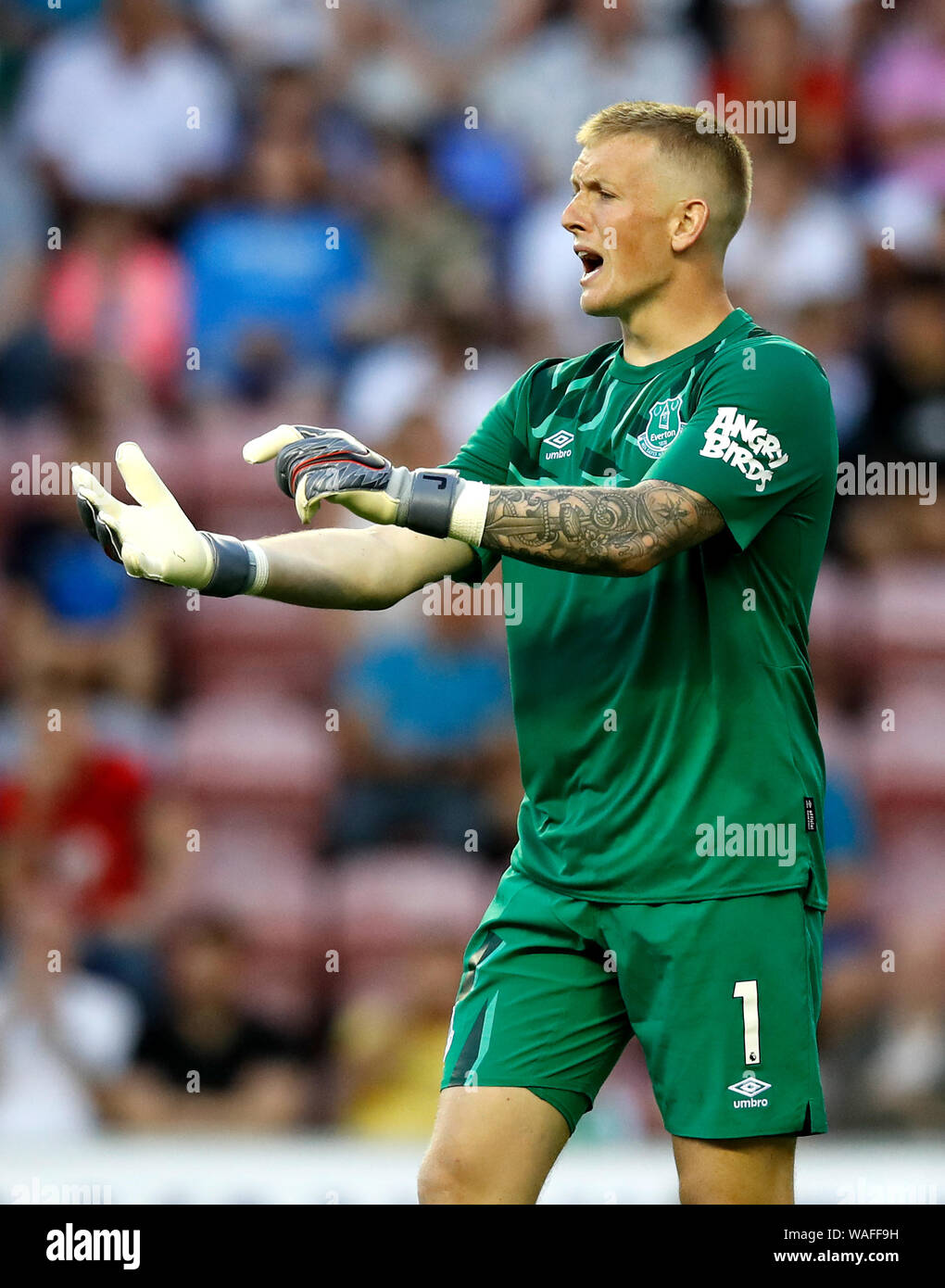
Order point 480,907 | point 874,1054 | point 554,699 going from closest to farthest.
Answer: point 554,699, point 874,1054, point 480,907

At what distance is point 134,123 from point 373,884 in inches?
152

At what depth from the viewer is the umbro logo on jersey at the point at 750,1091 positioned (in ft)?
10.7

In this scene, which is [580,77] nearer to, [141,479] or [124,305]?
[124,305]

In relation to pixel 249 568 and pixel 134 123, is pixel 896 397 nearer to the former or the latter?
pixel 134 123

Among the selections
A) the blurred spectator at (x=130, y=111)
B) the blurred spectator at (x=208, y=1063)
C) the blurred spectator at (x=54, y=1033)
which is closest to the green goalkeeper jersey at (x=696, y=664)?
the blurred spectator at (x=208, y=1063)

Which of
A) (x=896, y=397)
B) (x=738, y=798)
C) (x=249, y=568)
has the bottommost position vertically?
(x=738, y=798)

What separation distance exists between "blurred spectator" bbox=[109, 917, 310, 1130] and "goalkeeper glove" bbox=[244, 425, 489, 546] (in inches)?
141

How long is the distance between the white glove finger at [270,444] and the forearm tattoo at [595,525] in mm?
383

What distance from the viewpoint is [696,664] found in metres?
3.41

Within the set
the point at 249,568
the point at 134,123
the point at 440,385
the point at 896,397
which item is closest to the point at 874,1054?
the point at 896,397

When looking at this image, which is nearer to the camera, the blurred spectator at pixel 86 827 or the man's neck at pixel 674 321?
the man's neck at pixel 674 321

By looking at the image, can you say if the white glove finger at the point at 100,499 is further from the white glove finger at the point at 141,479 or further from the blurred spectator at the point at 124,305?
the blurred spectator at the point at 124,305
